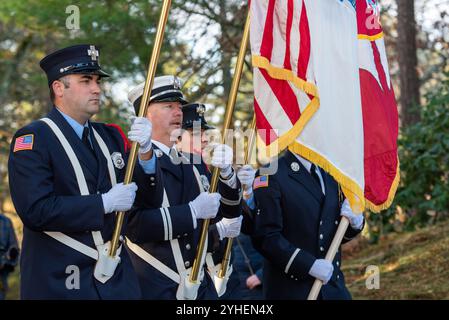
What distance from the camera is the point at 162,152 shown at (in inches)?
229

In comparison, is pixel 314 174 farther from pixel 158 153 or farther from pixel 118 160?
pixel 118 160

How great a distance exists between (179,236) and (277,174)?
3.55 feet

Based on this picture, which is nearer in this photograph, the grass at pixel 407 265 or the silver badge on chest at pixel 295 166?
the silver badge on chest at pixel 295 166

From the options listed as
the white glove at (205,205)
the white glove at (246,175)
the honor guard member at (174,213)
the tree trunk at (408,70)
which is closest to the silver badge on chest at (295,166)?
the white glove at (246,175)

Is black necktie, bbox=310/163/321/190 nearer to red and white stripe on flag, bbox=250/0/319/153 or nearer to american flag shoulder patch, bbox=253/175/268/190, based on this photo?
american flag shoulder patch, bbox=253/175/268/190

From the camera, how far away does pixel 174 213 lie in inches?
213

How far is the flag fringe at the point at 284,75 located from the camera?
5605mm

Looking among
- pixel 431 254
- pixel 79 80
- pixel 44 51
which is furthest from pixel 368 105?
pixel 44 51

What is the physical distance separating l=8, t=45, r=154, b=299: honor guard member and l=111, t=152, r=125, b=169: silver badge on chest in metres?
0.04

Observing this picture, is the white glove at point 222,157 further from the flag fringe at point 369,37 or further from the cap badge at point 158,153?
the flag fringe at point 369,37

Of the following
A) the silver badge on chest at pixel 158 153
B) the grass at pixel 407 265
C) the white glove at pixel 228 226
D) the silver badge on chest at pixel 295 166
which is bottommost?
the grass at pixel 407 265

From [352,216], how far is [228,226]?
90 cm

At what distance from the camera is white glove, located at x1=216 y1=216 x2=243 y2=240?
5.96m

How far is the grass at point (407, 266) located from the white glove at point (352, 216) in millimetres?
2595
